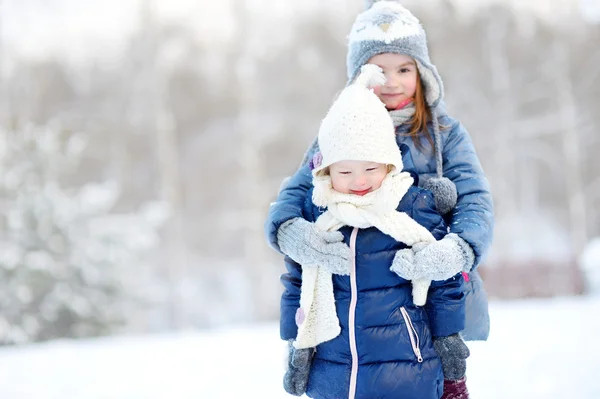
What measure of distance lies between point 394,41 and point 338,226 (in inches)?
27.0

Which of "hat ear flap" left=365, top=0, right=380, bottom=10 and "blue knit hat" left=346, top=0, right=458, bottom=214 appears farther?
"hat ear flap" left=365, top=0, right=380, bottom=10

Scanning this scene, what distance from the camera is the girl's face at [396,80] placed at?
2.15 metres

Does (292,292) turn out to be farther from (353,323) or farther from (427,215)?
(427,215)

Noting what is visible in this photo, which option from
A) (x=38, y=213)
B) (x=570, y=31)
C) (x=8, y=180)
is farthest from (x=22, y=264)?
(x=570, y=31)

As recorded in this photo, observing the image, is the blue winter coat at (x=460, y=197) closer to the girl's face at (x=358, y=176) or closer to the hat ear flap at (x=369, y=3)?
the girl's face at (x=358, y=176)

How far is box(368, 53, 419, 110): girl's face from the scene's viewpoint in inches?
84.7

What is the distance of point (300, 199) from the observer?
6.73 feet

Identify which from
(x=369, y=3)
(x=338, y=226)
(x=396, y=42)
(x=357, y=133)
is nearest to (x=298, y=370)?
(x=338, y=226)

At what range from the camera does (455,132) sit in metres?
2.13

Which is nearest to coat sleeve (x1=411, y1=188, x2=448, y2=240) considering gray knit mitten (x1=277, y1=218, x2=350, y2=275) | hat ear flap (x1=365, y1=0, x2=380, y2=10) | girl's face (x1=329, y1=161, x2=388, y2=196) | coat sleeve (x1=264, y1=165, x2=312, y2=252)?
girl's face (x1=329, y1=161, x2=388, y2=196)

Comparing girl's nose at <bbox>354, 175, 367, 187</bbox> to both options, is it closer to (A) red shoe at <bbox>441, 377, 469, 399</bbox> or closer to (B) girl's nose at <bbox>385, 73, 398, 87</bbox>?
(B) girl's nose at <bbox>385, 73, 398, 87</bbox>

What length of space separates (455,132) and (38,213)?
8.27 m

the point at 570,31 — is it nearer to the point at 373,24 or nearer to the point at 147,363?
the point at 147,363

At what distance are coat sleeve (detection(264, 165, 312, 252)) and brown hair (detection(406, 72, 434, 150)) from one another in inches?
14.1
